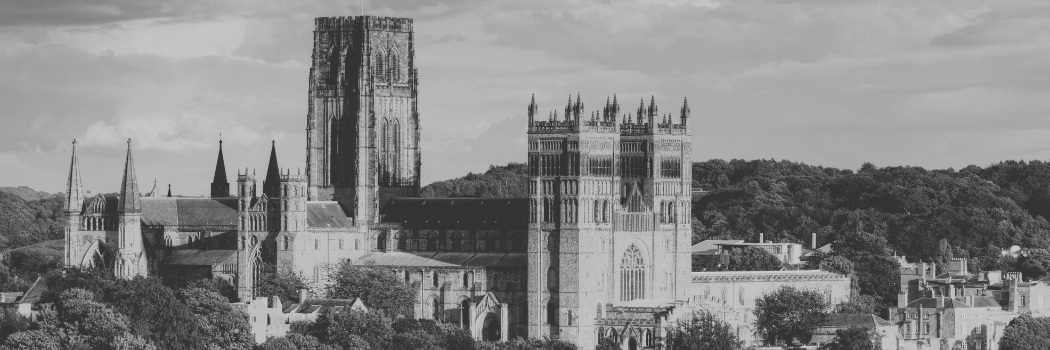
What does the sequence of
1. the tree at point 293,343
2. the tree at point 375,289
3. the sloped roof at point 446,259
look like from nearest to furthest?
the tree at point 293,343 → the tree at point 375,289 → the sloped roof at point 446,259

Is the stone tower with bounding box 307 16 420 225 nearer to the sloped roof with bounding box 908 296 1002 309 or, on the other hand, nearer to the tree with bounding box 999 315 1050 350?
the sloped roof with bounding box 908 296 1002 309

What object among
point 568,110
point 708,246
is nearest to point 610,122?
point 568,110

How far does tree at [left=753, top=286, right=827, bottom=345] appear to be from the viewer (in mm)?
116312

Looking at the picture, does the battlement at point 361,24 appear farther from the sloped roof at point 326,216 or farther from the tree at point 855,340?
the tree at point 855,340

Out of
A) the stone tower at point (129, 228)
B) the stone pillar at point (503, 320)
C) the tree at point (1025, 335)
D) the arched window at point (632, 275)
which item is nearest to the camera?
the stone pillar at point (503, 320)

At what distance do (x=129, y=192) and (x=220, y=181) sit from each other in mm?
11654

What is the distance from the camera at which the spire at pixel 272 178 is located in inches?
4909

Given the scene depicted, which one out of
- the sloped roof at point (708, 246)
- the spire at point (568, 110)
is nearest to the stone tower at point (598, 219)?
the spire at point (568, 110)

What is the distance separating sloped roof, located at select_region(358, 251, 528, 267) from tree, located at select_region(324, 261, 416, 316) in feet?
7.22

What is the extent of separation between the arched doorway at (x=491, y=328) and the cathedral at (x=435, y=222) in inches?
3.8

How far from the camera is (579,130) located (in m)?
110

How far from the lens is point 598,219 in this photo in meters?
110

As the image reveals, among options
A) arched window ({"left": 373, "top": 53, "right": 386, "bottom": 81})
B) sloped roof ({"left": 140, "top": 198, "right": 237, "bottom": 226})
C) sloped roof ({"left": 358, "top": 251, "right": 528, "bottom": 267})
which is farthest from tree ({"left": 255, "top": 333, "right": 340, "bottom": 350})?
arched window ({"left": 373, "top": 53, "right": 386, "bottom": 81})

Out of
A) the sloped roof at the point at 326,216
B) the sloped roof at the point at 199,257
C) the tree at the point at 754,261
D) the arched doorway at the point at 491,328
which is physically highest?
the sloped roof at the point at 326,216
